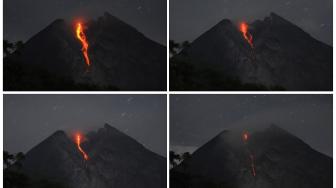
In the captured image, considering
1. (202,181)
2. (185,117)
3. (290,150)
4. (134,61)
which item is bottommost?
(202,181)

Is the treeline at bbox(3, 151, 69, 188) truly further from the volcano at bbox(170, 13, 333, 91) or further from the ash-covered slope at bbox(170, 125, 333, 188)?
→ the volcano at bbox(170, 13, 333, 91)

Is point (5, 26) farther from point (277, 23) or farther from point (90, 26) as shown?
point (277, 23)

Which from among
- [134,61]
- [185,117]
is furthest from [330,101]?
[134,61]

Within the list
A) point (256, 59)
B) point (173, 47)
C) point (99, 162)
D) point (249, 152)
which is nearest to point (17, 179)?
point (99, 162)

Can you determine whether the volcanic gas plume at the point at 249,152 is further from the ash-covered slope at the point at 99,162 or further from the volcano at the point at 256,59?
the ash-covered slope at the point at 99,162

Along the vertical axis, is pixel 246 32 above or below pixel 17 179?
above

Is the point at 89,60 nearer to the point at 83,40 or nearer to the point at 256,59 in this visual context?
→ the point at 83,40
